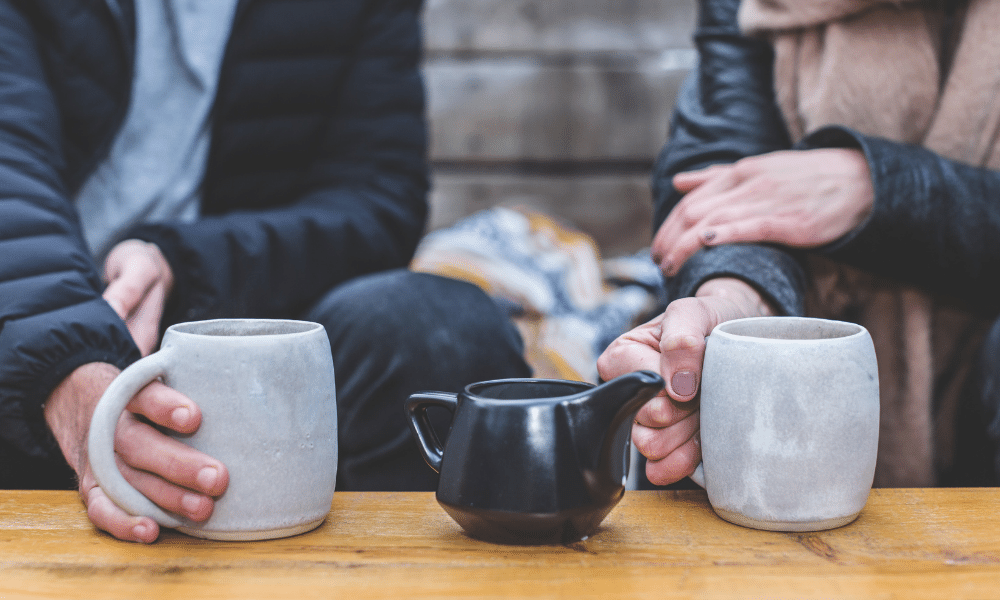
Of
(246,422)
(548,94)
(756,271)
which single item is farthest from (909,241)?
(548,94)

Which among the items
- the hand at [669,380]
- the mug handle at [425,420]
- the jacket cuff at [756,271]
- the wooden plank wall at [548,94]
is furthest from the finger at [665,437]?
the wooden plank wall at [548,94]

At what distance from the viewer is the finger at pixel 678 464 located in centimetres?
52

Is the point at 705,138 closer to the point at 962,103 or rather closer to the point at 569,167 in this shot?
the point at 962,103

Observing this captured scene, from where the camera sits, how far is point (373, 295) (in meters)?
0.90

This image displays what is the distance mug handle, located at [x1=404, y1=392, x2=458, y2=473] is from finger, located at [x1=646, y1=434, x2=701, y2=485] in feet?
0.43

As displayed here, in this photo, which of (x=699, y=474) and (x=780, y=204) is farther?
(x=780, y=204)

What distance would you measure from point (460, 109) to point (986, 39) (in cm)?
121

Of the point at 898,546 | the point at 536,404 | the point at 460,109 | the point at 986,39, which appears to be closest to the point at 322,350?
the point at 536,404

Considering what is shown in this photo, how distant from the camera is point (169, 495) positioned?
46 cm

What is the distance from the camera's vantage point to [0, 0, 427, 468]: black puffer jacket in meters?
0.64

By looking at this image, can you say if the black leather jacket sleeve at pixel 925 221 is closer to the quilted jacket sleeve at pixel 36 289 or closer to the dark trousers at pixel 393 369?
the dark trousers at pixel 393 369

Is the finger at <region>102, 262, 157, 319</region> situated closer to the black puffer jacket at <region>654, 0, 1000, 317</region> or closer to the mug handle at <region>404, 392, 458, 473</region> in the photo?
the mug handle at <region>404, 392, 458, 473</region>

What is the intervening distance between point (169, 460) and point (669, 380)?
0.29 meters

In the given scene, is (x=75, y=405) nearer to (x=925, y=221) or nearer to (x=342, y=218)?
(x=342, y=218)
